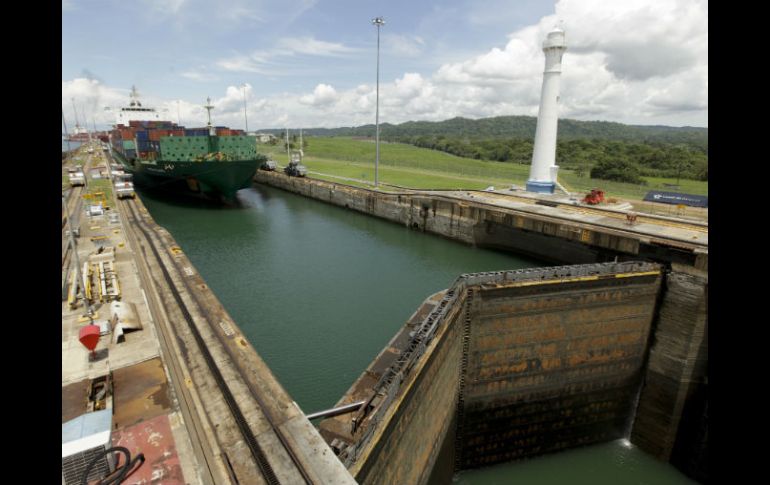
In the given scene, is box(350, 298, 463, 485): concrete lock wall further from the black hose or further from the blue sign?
the blue sign

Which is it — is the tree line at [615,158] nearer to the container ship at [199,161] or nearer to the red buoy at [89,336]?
the red buoy at [89,336]

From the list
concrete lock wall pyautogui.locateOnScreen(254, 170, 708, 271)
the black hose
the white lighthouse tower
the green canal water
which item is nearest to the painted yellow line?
concrete lock wall pyautogui.locateOnScreen(254, 170, 708, 271)

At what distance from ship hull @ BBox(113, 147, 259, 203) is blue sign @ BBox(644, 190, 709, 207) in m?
51.7

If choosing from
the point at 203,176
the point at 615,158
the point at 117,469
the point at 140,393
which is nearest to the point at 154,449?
the point at 117,469

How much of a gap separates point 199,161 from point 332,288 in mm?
37274

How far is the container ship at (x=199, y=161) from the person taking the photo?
56.6m

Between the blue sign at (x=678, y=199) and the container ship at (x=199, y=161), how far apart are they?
170 feet

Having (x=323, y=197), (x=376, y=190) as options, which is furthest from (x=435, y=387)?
(x=323, y=197)

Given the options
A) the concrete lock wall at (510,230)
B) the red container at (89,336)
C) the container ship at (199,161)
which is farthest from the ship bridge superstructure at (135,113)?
the red container at (89,336)

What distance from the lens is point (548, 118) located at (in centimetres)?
4278
